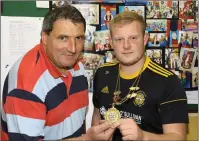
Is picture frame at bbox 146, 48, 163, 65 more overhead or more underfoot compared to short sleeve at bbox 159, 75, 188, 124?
more overhead

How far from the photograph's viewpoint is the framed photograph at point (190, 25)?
1.86 m

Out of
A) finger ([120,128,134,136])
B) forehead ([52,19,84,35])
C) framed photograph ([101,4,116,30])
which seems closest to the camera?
finger ([120,128,134,136])

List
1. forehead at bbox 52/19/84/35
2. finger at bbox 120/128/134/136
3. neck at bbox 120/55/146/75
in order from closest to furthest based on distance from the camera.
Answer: finger at bbox 120/128/134/136
forehead at bbox 52/19/84/35
neck at bbox 120/55/146/75

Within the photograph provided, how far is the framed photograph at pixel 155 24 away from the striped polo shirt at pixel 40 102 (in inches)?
23.4

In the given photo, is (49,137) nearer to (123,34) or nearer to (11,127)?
(11,127)

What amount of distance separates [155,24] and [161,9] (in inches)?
4.0

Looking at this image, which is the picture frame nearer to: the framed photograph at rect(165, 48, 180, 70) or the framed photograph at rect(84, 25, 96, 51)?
the framed photograph at rect(165, 48, 180, 70)

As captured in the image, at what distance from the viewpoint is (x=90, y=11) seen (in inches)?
73.1

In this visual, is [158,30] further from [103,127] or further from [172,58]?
[103,127]

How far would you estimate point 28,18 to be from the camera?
1819 mm

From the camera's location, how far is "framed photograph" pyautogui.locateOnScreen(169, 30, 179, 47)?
1862mm

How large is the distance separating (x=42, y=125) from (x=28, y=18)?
742mm

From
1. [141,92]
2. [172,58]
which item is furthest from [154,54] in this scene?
[141,92]

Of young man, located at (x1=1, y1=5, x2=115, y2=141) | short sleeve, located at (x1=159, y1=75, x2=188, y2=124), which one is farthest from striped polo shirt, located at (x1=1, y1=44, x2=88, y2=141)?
short sleeve, located at (x1=159, y1=75, x2=188, y2=124)
